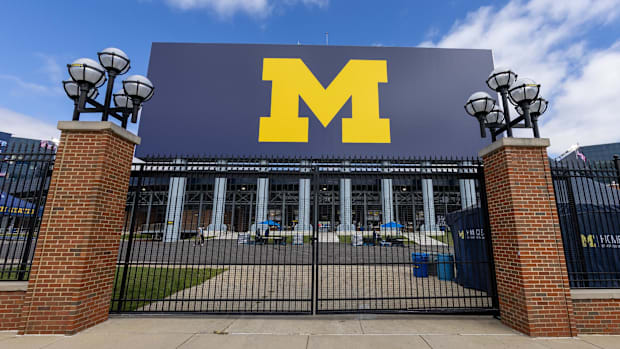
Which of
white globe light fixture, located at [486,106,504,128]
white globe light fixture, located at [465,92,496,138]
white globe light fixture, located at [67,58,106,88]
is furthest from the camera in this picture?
white globe light fixture, located at [486,106,504,128]

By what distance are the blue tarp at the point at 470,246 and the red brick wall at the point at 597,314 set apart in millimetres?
2637

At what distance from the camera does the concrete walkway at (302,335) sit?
429 cm

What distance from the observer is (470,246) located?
834 centimetres

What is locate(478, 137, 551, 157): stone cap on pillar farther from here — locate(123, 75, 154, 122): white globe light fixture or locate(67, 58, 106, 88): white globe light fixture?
locate(67, 58, 106, 88): white globe light fixture

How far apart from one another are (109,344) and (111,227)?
7.00 feet

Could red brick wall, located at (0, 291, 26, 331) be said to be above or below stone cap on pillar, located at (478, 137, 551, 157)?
below

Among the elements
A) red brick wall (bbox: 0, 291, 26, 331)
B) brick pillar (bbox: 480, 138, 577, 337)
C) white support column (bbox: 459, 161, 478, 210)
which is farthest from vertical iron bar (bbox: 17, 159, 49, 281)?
brick pillar (bbox: 480, 138, 577, 337)

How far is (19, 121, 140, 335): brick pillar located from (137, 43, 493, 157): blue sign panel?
17.1 m

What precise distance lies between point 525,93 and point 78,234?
9112 mm

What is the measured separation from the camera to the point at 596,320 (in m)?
4.89

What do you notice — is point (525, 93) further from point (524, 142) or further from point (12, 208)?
point (12, 208)

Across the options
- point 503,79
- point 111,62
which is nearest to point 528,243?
point 503,79

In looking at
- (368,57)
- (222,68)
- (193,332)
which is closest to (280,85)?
(222,68)

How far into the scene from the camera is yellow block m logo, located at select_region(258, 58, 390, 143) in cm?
2212
